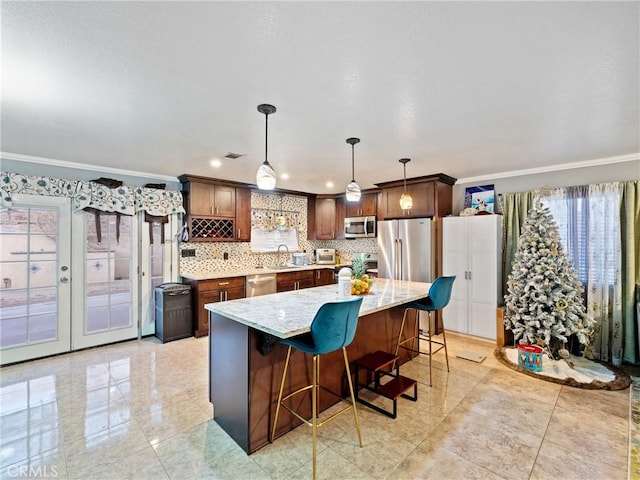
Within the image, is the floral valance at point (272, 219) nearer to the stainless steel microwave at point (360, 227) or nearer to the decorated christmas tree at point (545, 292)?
the stainless steel microwave at point (360, 227)

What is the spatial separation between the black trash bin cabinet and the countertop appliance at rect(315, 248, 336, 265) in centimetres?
278

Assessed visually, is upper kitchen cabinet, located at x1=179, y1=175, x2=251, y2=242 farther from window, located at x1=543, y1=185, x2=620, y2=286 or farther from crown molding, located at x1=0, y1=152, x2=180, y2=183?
window, located at x1=543, y1=185, x2=620, y2=286

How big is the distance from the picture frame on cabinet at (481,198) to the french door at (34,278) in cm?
567

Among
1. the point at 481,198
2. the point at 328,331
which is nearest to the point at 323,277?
the point at 481,198

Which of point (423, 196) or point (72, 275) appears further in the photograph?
point (423, 196)

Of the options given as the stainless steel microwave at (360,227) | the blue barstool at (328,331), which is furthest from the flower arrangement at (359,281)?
the stainless steel microwave at (360,227)

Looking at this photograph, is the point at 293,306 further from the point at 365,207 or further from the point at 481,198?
the point at 365,207

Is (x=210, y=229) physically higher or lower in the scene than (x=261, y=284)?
higher

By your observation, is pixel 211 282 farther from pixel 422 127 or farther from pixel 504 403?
pixel 504 403

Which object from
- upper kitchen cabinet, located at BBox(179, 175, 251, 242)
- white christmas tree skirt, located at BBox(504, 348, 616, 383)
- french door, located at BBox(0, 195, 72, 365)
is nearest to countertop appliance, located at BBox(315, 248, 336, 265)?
upper kitchen cabinet, located at BBox(179, 175, 251, 242)

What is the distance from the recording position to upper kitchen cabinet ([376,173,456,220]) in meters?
4.68

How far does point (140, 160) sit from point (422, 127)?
3.33 metres

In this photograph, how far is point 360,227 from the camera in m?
6.00

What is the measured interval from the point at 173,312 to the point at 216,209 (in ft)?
5.60
